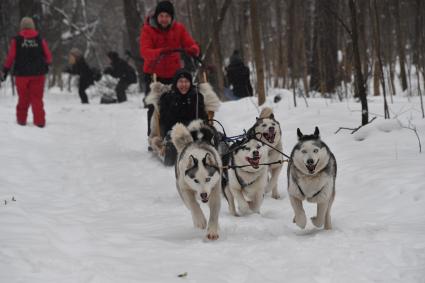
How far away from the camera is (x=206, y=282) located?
2.73 m

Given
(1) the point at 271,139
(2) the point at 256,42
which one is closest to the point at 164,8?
(2) the point at 256,42

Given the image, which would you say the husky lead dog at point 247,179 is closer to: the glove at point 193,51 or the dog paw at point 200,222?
the dog paw at point 200,222

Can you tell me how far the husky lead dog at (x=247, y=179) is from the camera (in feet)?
14.8

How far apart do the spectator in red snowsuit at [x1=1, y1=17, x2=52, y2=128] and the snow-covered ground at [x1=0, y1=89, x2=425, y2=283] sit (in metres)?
1.09

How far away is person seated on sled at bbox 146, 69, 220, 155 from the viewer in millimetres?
6070

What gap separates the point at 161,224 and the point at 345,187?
2.03 meters

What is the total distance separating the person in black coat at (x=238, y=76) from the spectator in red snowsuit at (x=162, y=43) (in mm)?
5606

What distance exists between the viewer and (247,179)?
452 cm

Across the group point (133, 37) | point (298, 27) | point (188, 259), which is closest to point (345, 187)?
point (188, 259)

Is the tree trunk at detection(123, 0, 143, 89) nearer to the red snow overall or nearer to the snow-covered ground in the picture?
the red snow overall

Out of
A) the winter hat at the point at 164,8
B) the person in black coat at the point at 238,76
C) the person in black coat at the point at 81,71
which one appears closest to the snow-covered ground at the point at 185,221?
the winter hat at the point at 164,8

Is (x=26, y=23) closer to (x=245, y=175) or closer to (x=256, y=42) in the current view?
(x=256, y=42)

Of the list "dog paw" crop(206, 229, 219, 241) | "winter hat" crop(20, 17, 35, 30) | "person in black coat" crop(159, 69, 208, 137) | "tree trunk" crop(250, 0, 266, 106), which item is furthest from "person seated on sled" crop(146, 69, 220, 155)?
"winter hat" crop(20, 17, 35, 30)

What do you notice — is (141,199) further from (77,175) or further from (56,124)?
(56,124)
